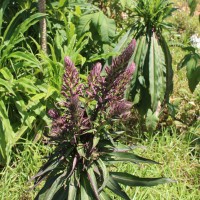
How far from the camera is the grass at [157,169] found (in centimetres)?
287

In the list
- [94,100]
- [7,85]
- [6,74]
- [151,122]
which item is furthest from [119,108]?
[151,122]

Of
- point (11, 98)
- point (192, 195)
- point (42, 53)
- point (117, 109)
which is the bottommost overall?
point (192, 195)

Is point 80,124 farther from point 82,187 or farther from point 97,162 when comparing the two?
point 82,187

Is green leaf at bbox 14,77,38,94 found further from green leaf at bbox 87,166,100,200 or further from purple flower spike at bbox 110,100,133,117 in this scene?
purple flower spike at bbox 110,100,133,117

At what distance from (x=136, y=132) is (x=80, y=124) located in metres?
1.79

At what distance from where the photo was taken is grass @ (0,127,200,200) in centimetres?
287

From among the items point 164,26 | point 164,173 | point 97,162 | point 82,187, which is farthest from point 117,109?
point 164,26

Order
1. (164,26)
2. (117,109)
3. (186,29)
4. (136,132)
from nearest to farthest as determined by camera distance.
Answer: (117,109), (164,26), (136,132), (186,29)

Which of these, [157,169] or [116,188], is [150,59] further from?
[116,188]

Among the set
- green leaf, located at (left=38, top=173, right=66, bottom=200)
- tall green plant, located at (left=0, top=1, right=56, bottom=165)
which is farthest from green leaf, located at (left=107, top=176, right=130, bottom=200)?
tall green plant, located at (left=0, top=1, right=56, bottom=165)

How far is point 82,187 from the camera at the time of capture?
2115mm

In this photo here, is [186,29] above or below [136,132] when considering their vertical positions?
above

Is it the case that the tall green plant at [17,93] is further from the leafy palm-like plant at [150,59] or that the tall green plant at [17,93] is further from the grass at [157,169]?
the leafy palm-like plant at [150,59]

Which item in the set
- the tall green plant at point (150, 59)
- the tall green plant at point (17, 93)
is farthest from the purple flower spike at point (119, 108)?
the tall green plant at point (150, 59)
